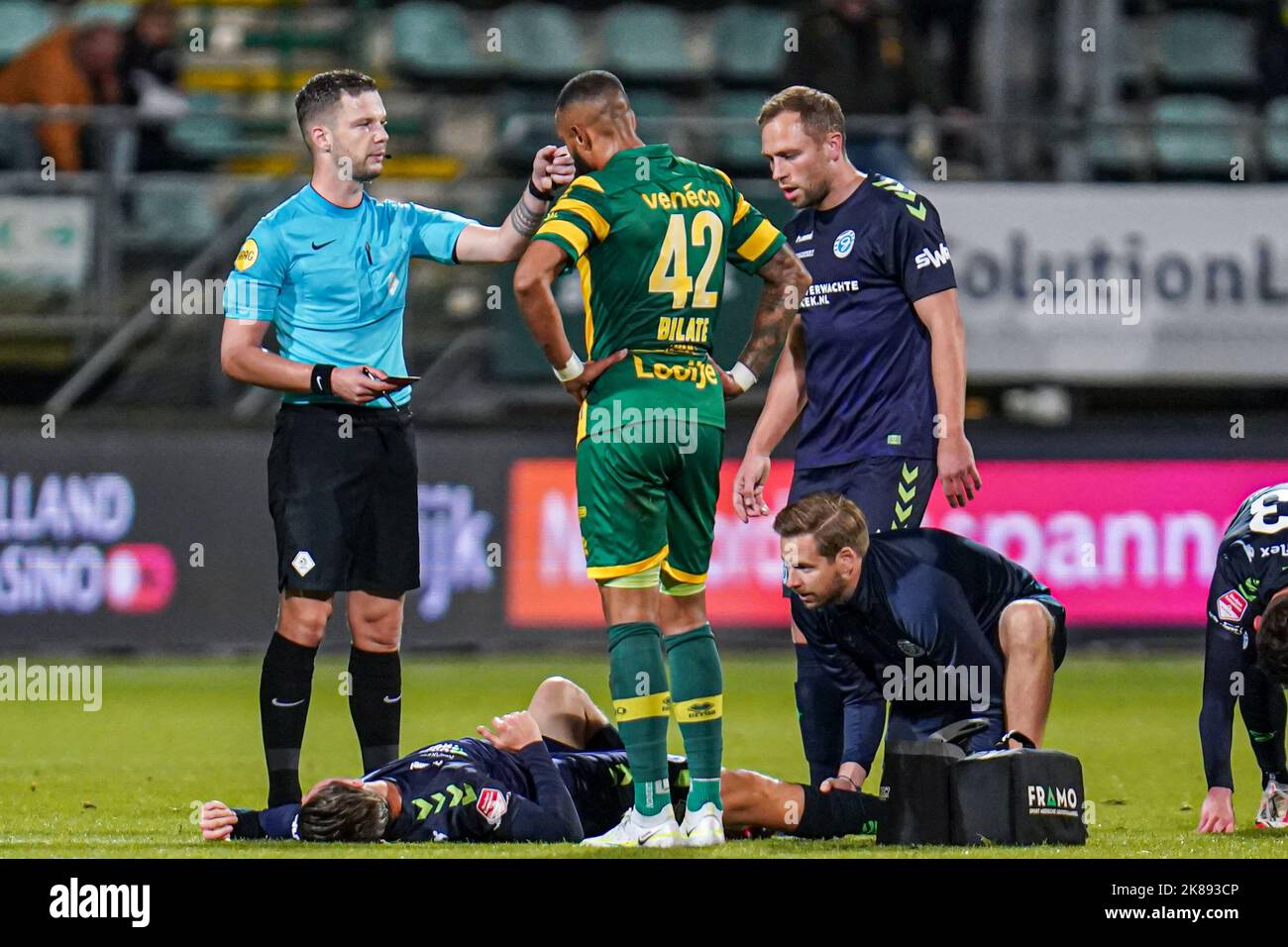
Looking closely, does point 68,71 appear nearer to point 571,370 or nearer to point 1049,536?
point 1049,536

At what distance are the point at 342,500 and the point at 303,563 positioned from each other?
247 millimetres

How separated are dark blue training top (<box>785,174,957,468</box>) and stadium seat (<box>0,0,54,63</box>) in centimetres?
1050

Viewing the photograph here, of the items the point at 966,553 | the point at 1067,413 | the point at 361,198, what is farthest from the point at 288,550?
the point at 1067,413

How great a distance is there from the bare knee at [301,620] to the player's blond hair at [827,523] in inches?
63.2

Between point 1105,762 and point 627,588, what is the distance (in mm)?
3743

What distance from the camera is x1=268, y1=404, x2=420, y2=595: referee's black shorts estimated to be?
725cm

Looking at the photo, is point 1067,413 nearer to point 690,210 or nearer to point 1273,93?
point 1273,93

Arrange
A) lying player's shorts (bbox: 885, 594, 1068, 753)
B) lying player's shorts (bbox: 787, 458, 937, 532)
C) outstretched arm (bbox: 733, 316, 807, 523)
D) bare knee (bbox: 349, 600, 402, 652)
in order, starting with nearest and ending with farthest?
lying player's shorts (bbox: 885, 594, 1068, 753), bare knee (bbox: 349, 600, 402, 652), lying player's shorts (bbox: 787, 458, 937, 532), outstretched arm (bbox: 733, 316, 807, 523)

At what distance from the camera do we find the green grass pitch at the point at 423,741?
653 centimetres

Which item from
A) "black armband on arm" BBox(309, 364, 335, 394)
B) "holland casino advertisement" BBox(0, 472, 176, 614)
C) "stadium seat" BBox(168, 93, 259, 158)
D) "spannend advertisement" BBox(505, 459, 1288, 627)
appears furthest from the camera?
"stadium seat" BBox(168, 93, 259, 158)

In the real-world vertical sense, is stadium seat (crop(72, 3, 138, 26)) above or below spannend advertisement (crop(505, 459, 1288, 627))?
above

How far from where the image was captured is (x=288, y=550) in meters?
7.26

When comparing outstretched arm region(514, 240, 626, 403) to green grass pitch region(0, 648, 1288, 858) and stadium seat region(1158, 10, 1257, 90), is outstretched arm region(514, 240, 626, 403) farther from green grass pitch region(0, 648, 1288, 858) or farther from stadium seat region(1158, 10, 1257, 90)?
stadium seat region(1158, 10, 1257, 90)

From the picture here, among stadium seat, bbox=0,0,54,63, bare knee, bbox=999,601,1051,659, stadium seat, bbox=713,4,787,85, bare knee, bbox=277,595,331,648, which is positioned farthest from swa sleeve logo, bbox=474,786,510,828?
stadium seat, bbox=0,0,54,63
